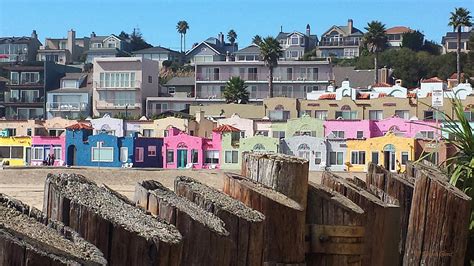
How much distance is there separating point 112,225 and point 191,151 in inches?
2065

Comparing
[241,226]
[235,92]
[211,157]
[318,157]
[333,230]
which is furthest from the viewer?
[235,92]

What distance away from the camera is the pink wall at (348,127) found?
55.0 meters

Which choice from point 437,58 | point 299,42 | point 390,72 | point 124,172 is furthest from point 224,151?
point 299,42

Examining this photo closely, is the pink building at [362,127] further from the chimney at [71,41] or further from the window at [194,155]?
the chimney at [71,41]

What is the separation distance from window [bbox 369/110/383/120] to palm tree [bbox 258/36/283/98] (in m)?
20.0

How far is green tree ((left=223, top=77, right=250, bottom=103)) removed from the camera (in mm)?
76750

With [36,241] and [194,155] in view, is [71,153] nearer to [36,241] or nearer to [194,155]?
[194,155]

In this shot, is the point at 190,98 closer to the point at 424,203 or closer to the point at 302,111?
the point at 302,111

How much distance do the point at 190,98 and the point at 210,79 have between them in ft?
10.2

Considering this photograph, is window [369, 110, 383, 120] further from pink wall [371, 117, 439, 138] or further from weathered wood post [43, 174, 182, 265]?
weathered wood post [43, 174, 182, 265]

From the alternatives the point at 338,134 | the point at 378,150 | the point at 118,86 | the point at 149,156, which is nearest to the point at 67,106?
the point at 118,86

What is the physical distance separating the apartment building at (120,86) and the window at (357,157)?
33.8m

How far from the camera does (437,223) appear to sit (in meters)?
4.28

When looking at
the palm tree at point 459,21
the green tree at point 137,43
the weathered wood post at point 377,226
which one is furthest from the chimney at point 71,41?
the weathered wood post at point 377,226
